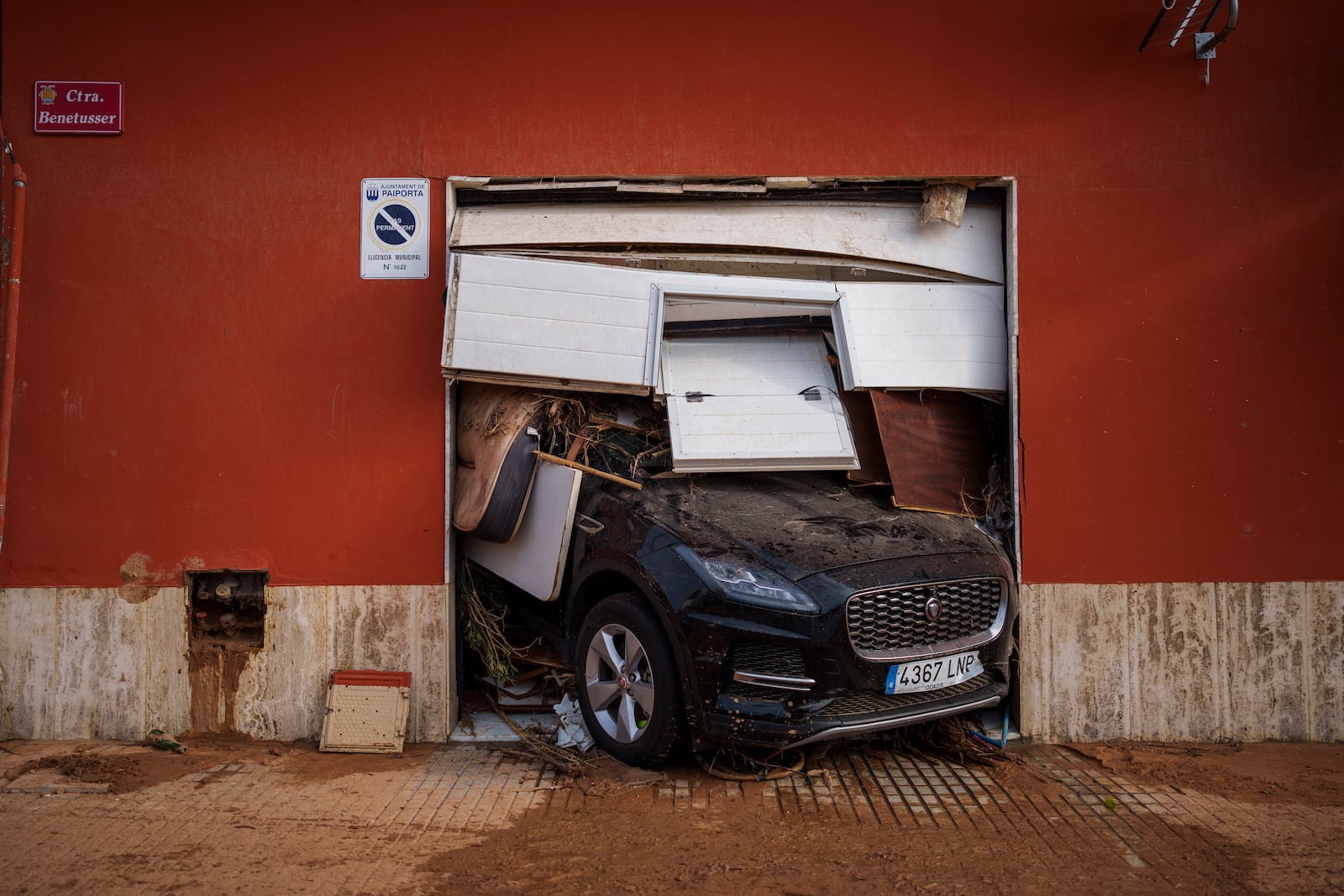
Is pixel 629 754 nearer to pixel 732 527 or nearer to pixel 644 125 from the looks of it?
pixel 732 527

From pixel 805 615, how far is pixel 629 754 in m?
1.22

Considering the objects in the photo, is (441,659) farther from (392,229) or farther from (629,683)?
(392,229)

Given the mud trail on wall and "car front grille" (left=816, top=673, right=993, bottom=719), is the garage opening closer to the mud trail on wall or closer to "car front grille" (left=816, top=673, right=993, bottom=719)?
"car front grille" (left=816, top=673, right=993, bottom=719)

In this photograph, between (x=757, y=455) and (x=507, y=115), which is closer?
(x=757, y=455)

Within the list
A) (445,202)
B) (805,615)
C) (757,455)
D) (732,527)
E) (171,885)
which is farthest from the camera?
(445,202)

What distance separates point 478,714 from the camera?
5.89 m

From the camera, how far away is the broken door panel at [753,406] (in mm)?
5250

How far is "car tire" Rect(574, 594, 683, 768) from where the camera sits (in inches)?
181

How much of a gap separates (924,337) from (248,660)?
431 centimetres

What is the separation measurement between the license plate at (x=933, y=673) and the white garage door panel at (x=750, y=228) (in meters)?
2.34

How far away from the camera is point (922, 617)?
4.59m

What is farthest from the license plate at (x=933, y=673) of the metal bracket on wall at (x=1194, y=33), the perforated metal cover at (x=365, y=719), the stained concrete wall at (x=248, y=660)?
the metal bracket on wall at (x=1194, y=33)

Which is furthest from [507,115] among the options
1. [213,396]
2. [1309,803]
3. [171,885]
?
[1309,803]

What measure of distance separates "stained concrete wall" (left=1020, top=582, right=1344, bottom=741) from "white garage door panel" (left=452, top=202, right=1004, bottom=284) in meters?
2.07
